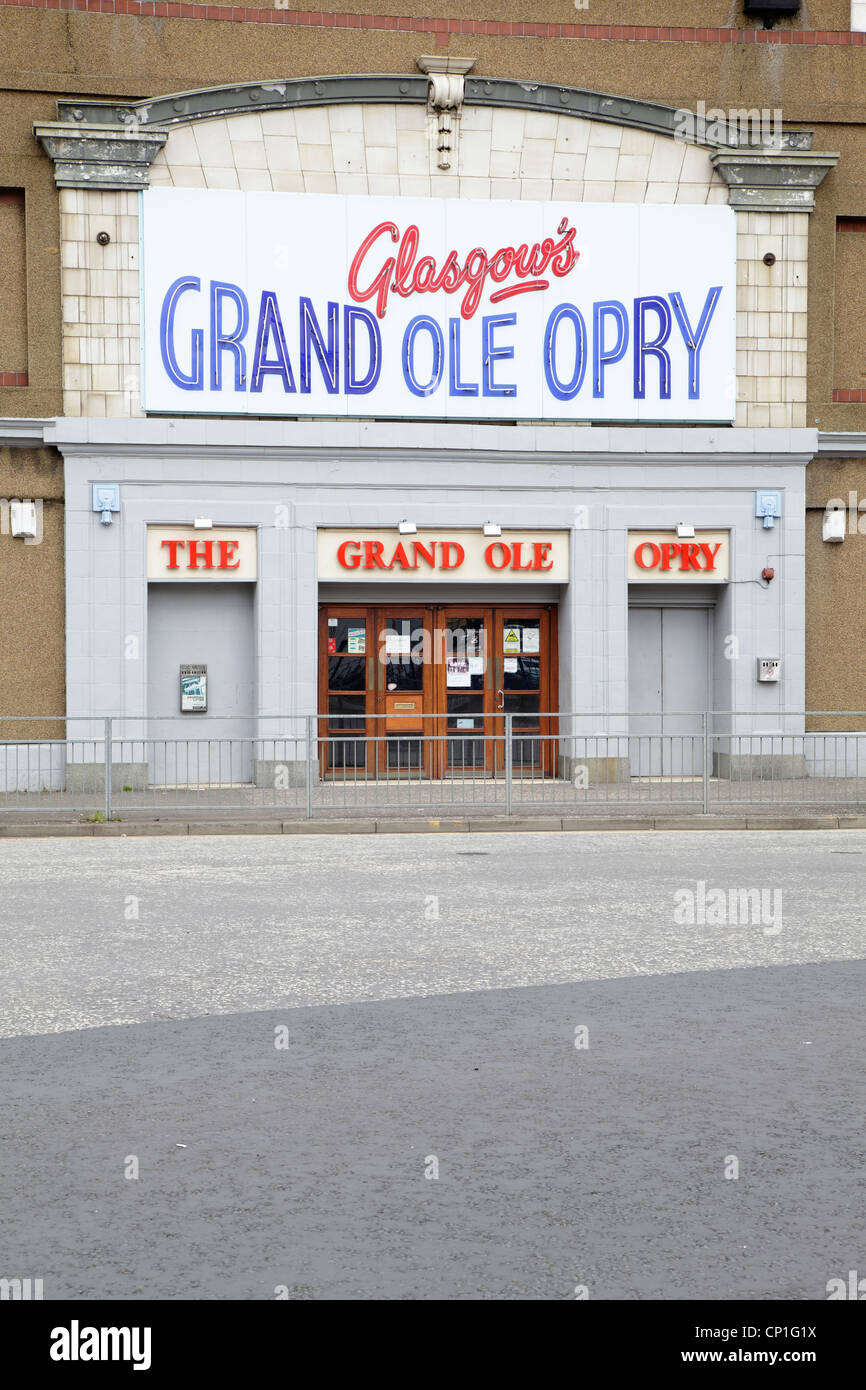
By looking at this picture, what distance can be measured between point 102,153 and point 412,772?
33.3 feet

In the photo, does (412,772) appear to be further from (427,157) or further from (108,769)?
(427,157)

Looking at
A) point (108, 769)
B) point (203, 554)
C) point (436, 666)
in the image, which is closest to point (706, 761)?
point (436, 666)

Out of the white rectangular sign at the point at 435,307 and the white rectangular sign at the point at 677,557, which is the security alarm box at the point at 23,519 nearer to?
the white rectangular sign at the point at 435,307

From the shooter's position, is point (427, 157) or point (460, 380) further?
point (460, 380)

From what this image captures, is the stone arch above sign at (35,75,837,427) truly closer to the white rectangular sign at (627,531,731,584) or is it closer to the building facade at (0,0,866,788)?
the building facade at (0,0,866,788)

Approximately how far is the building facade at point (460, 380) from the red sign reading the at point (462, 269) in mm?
45

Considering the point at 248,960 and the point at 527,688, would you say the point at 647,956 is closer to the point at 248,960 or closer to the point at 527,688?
the point at 248,960

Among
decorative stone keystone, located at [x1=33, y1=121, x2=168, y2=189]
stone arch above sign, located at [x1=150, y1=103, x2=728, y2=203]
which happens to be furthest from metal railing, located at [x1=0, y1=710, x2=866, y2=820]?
stone arch above sign, located at [x1=150, y1=103, x2=728, y2=203]

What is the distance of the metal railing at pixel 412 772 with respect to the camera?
19.8m

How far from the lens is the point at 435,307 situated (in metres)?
24.2

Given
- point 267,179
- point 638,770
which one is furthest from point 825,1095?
point 267,179

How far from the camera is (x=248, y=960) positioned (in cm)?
980

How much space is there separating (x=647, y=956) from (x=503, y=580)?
14.9m

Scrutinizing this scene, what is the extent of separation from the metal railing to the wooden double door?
1.63 m
